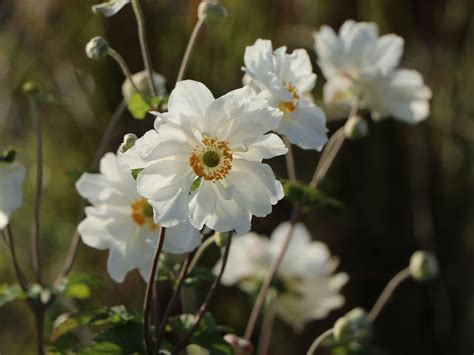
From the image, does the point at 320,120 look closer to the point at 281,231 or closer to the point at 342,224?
the point at 281,231

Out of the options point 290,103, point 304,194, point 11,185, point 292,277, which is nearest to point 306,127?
point 290,103

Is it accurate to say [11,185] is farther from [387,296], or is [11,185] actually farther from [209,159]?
[387,296]

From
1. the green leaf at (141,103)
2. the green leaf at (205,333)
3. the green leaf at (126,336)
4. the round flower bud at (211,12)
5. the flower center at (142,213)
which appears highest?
the round flower bud at (211,12)

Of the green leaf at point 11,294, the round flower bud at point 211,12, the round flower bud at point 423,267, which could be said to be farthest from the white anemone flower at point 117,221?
the round flower bud at point 423,267

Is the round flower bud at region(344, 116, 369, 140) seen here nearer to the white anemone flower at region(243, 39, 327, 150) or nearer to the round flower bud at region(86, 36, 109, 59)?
the white anemone flower at region(243, 39, 327, 150)

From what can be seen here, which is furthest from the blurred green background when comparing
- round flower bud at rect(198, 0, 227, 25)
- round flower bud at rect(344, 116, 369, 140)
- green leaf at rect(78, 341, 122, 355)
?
green leaf at rect(78, 341, 122, 355)

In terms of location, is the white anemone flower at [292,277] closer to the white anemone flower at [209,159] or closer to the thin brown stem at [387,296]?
the thin brown stem at [387,296]

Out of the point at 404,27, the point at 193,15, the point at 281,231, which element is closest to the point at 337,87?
the point at 281,231
